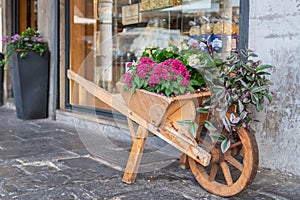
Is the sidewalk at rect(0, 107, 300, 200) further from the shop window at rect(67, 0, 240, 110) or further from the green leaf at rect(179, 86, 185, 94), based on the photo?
the shop window at rect(67, 0, 240, 110)

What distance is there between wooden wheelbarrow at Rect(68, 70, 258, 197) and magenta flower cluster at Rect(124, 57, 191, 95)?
0.06 meters

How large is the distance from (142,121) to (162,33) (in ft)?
7.16

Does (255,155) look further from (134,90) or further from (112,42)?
(112,42)

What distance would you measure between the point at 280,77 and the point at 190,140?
2.54 ft

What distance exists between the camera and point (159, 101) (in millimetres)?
1983

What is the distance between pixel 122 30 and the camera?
Answer: 174 inches

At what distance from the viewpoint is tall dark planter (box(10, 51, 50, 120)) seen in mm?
4426

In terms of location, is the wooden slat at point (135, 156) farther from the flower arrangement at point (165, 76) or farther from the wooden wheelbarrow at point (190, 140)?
the flower arrangement at point (165, 76)

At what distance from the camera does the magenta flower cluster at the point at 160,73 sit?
1.97 m

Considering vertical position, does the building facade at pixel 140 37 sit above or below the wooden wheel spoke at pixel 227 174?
above

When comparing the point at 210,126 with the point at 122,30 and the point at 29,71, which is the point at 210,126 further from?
the point at 29,71

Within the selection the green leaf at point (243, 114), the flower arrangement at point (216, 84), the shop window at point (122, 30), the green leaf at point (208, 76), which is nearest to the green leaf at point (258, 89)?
the flower arrangement at point (216, 84)

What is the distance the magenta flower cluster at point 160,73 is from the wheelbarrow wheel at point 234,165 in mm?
388

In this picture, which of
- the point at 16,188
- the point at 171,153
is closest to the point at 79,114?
the point at 171,153
